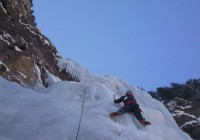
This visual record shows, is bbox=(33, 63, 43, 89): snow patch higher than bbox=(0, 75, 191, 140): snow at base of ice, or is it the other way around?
bbox=(33, 63, 43, 89): snow patch

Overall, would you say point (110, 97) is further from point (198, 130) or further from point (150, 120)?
point (198, 130)

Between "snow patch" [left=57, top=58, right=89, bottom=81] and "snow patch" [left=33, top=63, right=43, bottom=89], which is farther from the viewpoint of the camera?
"snow patch" [left=57, top=58, right=89, bottom=81]

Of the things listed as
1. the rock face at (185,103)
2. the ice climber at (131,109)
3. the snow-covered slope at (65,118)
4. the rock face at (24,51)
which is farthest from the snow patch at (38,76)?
the rock face at (185,103)

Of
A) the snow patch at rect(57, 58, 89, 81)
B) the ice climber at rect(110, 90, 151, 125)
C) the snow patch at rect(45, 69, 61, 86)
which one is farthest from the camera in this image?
the snow patch at rect(57, 58, 89, 81)

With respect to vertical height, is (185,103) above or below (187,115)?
above

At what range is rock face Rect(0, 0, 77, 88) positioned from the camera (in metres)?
13.3

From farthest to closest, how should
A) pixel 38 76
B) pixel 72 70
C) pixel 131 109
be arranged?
pixel 72 70
pixel 38 76
pixel 131 109

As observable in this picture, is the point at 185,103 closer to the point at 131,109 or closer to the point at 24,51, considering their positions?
the point at 24,51

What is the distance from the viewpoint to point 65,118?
8320mm

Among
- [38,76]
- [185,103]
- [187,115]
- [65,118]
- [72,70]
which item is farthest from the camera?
[185,103]

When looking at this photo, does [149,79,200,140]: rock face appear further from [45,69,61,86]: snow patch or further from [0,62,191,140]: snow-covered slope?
[0,62,191,140]: snow-covered slope

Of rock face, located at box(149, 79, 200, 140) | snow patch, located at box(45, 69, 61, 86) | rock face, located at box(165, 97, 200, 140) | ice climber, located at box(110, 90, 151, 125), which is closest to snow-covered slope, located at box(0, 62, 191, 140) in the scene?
ice climber, located at box(110, 90, 151, 125)

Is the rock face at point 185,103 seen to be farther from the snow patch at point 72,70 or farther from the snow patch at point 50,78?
the snow patch at point 50,78

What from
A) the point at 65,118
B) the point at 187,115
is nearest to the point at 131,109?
the point at 65,118
